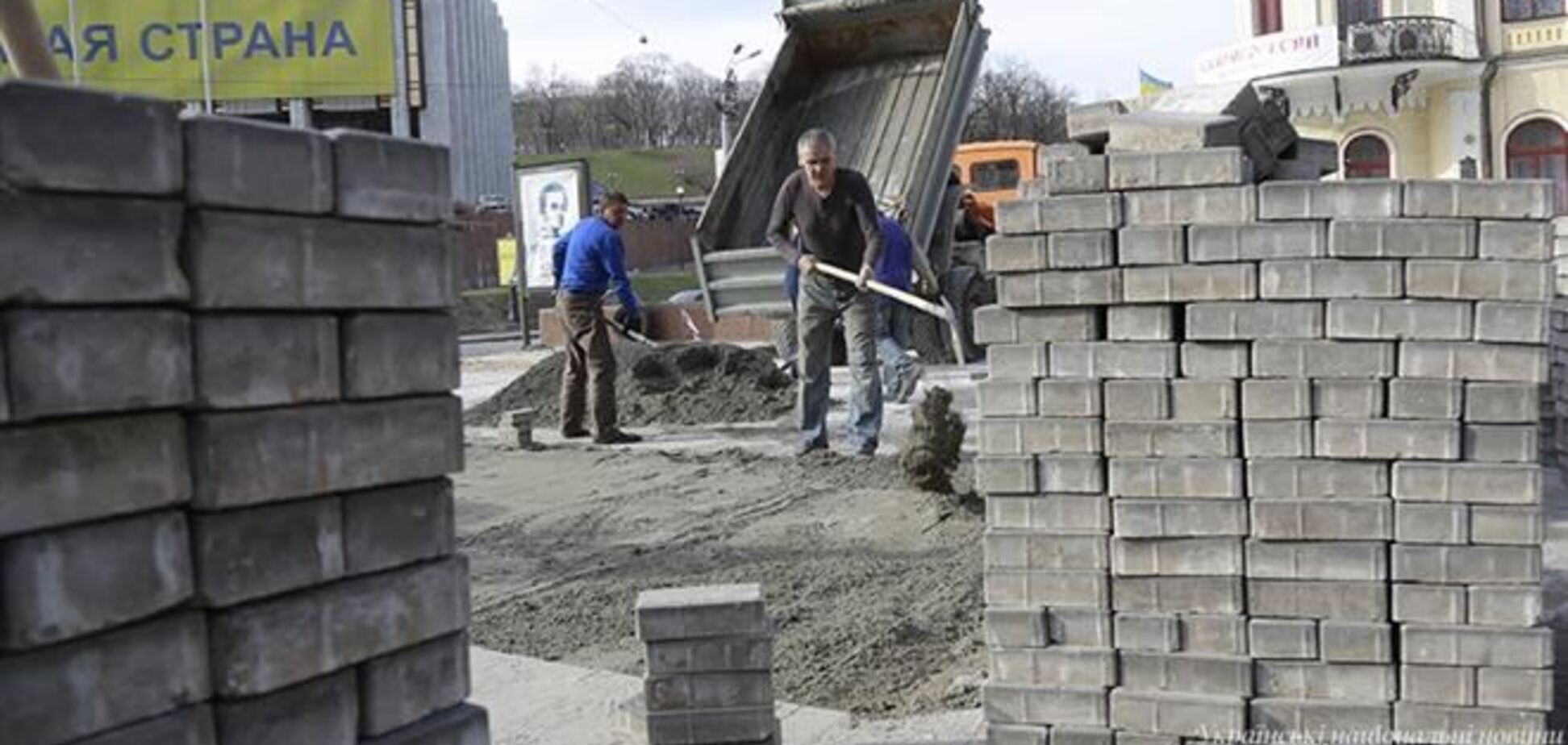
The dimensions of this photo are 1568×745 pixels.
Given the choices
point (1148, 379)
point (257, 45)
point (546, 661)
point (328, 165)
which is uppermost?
point (257, 45)

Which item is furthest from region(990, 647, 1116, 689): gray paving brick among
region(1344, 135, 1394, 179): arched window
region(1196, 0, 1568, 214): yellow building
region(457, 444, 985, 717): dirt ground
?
region(1344, 135, 1394, 179): arched window

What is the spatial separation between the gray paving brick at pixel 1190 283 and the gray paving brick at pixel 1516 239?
0.51 meters

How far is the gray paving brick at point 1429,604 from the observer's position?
A: 329 centimetres

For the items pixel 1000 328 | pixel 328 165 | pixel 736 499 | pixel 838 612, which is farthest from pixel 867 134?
pixel 328 165

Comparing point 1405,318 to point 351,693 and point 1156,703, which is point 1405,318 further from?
point 351,693

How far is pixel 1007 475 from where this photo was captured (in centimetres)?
365

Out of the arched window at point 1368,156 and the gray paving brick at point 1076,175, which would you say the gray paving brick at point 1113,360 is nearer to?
the gray paving brick at point 1076,175

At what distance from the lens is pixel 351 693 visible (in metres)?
2.50

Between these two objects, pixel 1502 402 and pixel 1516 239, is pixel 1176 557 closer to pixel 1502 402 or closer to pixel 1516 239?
pixel 1502 402

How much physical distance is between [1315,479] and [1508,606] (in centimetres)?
50

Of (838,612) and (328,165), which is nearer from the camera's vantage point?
(328,165)

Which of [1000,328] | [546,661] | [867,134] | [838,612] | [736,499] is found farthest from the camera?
[867,134]

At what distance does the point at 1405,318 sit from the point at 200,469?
2.62 m

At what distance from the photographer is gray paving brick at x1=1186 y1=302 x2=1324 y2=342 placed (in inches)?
134
